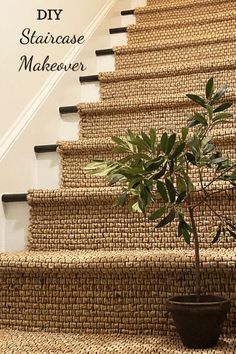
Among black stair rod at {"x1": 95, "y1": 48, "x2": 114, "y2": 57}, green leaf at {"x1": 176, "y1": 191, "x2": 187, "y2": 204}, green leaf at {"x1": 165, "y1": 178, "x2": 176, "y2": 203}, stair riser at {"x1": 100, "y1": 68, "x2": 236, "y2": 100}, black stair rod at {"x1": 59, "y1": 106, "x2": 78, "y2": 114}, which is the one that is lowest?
green leaf at {"x1": 176, "y1": 191, "x2": 187, "y2": 204}

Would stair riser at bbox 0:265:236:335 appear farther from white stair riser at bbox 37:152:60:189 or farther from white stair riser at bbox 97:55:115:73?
white stair riser at bbox 97:55:115:73

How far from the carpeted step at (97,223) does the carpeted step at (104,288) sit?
138 mm

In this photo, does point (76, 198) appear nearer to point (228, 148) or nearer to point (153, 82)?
point (228, 148)

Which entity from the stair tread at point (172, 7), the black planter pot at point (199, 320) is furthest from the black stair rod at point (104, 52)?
the black planter pot at point (199, 320)

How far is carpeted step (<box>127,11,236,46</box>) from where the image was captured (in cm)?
238

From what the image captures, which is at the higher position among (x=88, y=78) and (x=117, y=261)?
(x=88, y=78)

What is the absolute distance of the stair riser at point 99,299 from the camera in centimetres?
110

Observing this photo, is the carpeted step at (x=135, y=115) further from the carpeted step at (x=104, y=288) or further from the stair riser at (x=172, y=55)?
the carpeted step at (x=104, y=288)

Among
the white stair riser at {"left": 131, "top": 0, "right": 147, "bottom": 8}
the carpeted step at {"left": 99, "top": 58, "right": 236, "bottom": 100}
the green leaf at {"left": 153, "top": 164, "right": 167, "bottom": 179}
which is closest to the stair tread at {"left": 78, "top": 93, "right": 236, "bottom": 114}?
the carpeted step at {"left": 99, "top": 58, "right": 236, "bottom": 100}

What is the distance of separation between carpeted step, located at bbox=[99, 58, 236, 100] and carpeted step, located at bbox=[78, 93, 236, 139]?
5.3 inches

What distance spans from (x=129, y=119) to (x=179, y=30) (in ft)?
3.02

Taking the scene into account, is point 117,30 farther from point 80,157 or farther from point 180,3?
point 80,157

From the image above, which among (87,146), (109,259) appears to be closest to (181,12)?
(87,146)

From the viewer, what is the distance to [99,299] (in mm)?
1162
